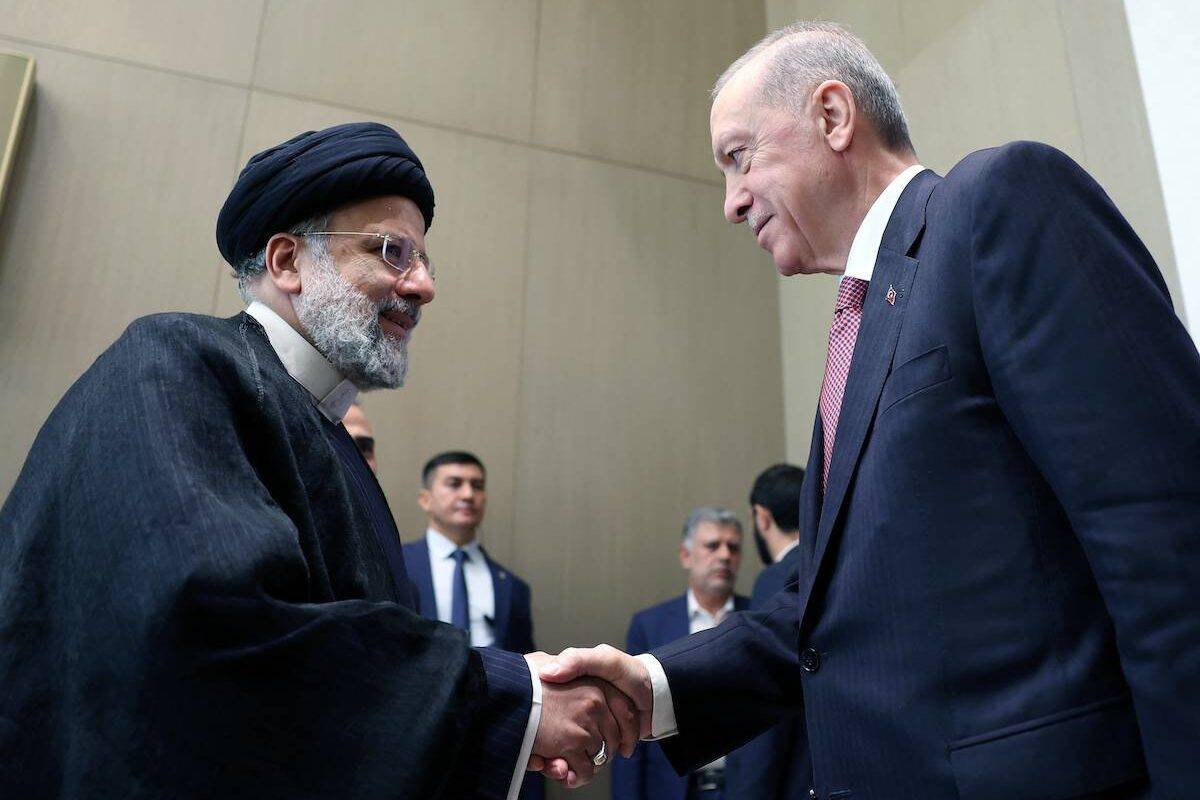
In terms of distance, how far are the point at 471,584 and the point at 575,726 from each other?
8.86 feet

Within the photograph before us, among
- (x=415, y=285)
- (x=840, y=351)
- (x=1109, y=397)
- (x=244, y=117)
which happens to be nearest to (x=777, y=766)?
(x=840, y=351)

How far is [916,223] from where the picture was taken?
Answer: 4.50 feet

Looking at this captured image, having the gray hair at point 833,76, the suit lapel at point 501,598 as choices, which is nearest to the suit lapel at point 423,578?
the suit lapel at point 501,598

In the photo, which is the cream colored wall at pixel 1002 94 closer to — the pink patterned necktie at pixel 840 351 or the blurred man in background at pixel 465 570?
the blurred man in background at pixel 465 570

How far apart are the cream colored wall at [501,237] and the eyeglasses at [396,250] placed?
107 inches

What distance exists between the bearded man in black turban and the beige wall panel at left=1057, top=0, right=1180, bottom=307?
291cm

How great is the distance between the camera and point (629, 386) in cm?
504

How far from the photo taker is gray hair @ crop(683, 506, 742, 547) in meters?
4.45

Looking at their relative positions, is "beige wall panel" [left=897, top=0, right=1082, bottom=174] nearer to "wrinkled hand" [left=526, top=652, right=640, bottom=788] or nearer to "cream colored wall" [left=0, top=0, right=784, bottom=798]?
"cream colored wall" [left=0, top=0, right=784, bottom=798]

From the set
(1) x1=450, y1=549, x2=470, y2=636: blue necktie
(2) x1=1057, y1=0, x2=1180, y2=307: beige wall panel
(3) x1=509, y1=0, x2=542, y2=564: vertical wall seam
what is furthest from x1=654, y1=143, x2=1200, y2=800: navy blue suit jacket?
(3) x1=509, y1=0, x2=542, y2=564: vertical wall seam

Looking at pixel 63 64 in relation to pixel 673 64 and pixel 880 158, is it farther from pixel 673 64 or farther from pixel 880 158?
pixel 880 158

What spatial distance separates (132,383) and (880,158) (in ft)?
4.08

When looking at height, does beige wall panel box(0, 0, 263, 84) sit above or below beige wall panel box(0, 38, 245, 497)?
above

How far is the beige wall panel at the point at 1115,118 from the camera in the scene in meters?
3.29
